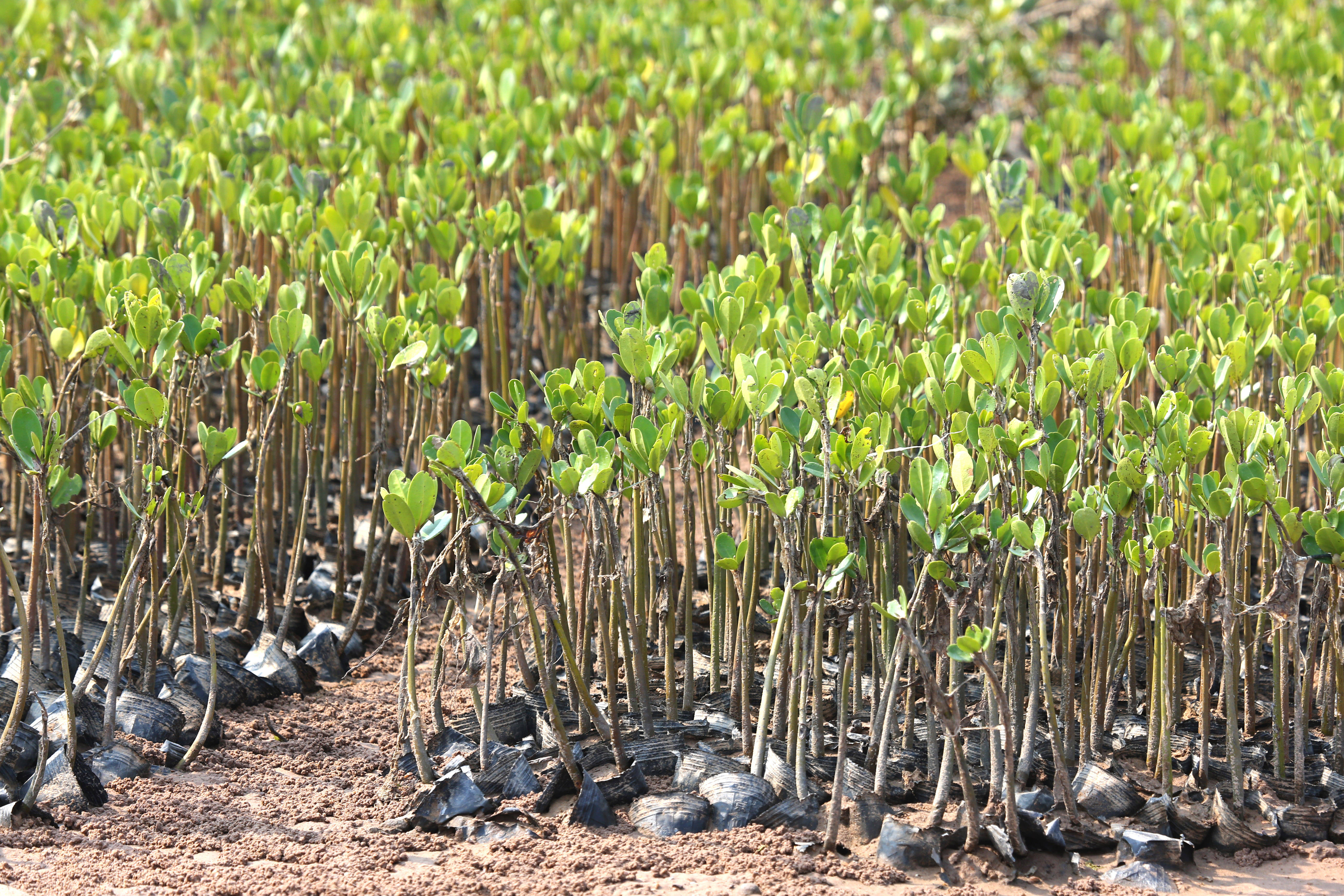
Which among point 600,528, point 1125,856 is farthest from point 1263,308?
point 600,528

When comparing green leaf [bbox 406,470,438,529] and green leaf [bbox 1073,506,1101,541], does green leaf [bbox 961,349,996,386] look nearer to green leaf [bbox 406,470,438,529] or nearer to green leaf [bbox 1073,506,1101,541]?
green leaf [bbox 1073,506,1101,541]

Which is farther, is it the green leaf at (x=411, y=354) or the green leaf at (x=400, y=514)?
the green leaf at (x=411, y=354)

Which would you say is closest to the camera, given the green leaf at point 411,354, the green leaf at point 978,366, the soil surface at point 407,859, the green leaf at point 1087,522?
the soil surface at point 407,859

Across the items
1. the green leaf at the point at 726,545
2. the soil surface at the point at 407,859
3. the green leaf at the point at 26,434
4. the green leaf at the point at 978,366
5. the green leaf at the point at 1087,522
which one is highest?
the green leaf at the point at 978,366

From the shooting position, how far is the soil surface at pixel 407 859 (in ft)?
6.60

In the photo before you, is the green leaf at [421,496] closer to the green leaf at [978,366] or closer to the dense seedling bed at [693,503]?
the dense seedling bed at [693,503]

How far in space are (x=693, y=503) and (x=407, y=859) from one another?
882 millimetres

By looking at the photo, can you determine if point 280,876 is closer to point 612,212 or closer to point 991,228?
point 612,212

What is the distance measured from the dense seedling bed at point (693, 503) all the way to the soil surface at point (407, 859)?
0.10 ft

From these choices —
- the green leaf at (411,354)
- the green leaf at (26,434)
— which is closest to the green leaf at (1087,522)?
the green leaf at (411,354)

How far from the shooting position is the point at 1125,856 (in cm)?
214

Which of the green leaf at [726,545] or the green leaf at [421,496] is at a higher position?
the green leaf at [421,496]

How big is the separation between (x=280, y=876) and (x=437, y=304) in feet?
4.78

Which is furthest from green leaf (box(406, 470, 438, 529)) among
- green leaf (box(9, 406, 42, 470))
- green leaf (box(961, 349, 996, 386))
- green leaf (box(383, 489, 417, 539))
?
green leaf (box(961, 349, 996, 386))
